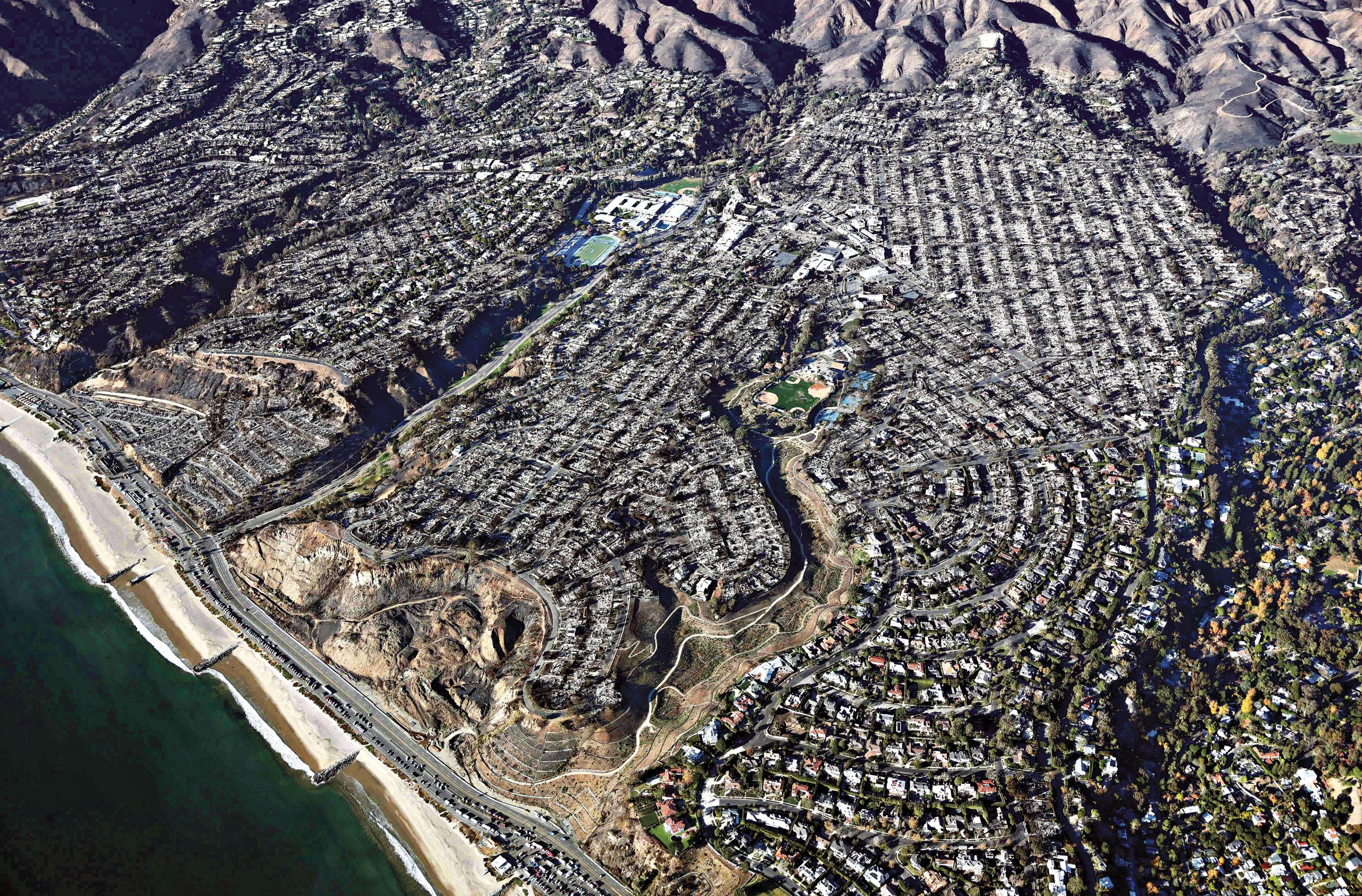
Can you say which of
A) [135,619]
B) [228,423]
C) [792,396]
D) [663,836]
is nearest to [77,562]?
[135,619]

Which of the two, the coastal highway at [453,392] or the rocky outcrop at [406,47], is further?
the rocky outcrop at [406,47]

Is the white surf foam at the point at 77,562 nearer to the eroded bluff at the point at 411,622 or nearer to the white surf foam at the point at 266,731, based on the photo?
the white surf foam at the point at 266,731

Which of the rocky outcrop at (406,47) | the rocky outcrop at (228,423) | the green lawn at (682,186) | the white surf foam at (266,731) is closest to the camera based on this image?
the white surf foam at (266,731)

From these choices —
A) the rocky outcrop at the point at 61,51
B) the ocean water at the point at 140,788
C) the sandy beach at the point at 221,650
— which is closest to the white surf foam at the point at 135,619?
the sandy beach at the point at 221,650

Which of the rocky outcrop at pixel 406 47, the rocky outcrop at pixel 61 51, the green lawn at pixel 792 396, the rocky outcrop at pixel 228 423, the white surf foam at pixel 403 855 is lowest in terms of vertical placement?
the white surf foam at pixel 403 855

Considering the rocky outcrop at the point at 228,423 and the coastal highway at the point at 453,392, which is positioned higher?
the rocky outcrop at the point at 228,423

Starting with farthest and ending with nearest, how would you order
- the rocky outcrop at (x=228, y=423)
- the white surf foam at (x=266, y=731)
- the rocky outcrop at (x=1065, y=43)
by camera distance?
1. the rocky outcrop at (x=1065, y=43)
2. the rocky outcrop at (x=228, y=423)
3. the white surf foam at (x=266, y=731)

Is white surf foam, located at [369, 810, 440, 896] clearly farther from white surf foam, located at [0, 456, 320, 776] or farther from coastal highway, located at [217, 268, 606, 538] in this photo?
coastal highway, located at [217, 268, 606, 538]
